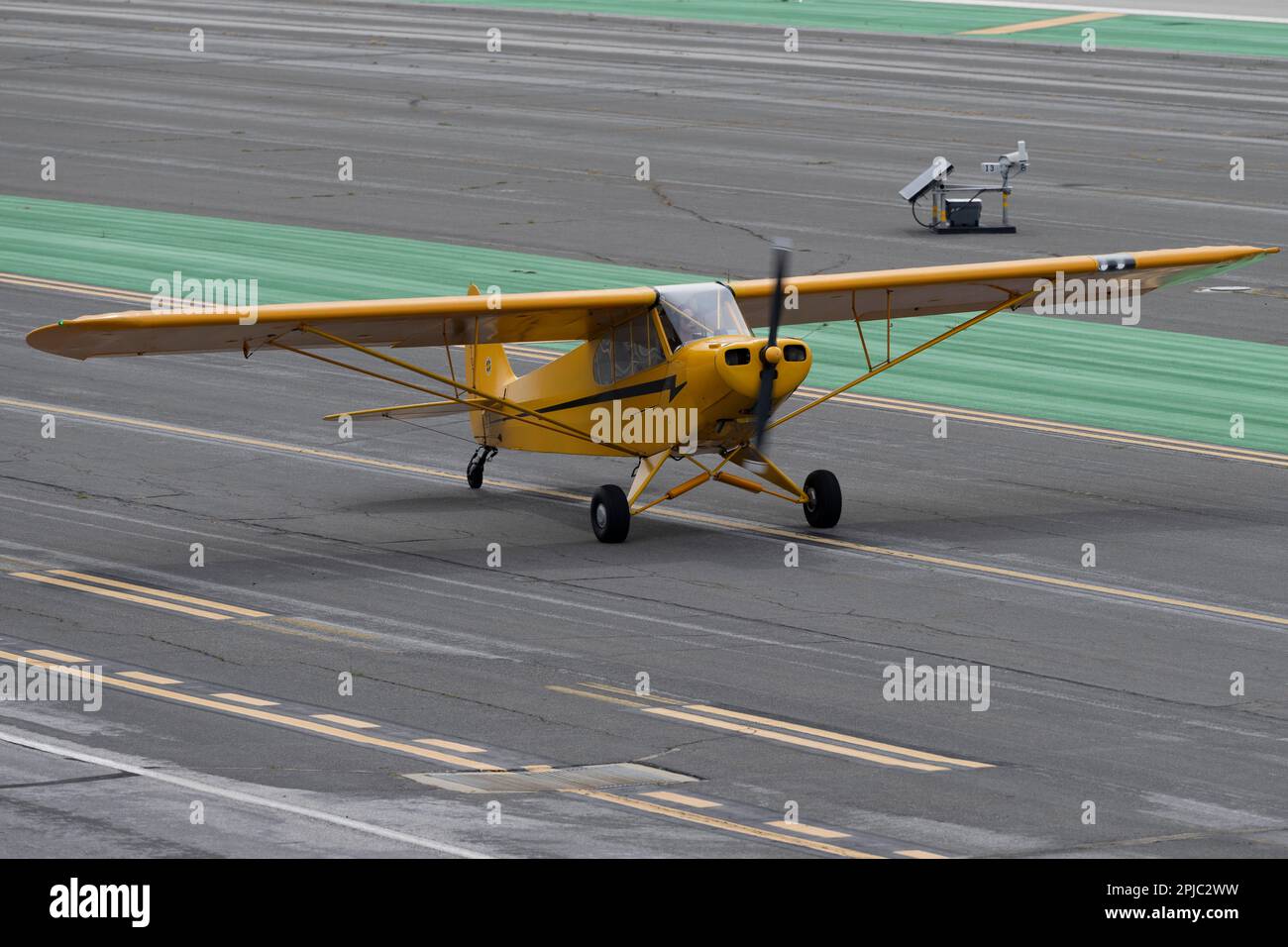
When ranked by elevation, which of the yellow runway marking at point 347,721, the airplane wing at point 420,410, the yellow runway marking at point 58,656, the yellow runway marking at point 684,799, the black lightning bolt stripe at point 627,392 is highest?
the black lightning bolt stripe at point 627,392

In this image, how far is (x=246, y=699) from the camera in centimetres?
1683

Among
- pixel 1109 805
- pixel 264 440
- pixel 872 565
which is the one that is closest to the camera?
pixel 1109 805

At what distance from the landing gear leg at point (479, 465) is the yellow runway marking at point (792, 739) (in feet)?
26.8

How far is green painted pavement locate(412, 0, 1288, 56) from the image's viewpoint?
216ft

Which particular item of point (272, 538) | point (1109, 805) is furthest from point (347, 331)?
point (1109, 805)

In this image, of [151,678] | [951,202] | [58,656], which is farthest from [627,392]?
[951,202]

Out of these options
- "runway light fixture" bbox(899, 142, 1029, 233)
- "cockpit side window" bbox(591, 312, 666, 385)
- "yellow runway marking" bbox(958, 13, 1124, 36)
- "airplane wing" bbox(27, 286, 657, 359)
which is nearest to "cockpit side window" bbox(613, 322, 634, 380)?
"cockpit side window" bbox(591, 312, 666, 385)

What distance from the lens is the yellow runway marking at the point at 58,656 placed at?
17.8 m

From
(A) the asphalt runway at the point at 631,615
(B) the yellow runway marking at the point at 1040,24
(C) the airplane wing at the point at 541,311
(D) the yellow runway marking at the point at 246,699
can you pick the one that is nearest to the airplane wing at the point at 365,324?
(C) the airplane wing at the point at 541,311

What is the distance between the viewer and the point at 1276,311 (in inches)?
1367

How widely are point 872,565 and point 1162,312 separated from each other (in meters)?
15.7

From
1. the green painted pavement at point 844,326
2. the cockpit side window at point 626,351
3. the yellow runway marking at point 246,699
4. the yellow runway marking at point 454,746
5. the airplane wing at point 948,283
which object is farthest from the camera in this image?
the green painted pavement at point 844,326

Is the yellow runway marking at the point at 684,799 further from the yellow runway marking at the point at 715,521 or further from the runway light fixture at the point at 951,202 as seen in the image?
the runway light fixture at the point at 951,202

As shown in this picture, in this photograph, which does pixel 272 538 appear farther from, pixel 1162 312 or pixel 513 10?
pixel 513 10
